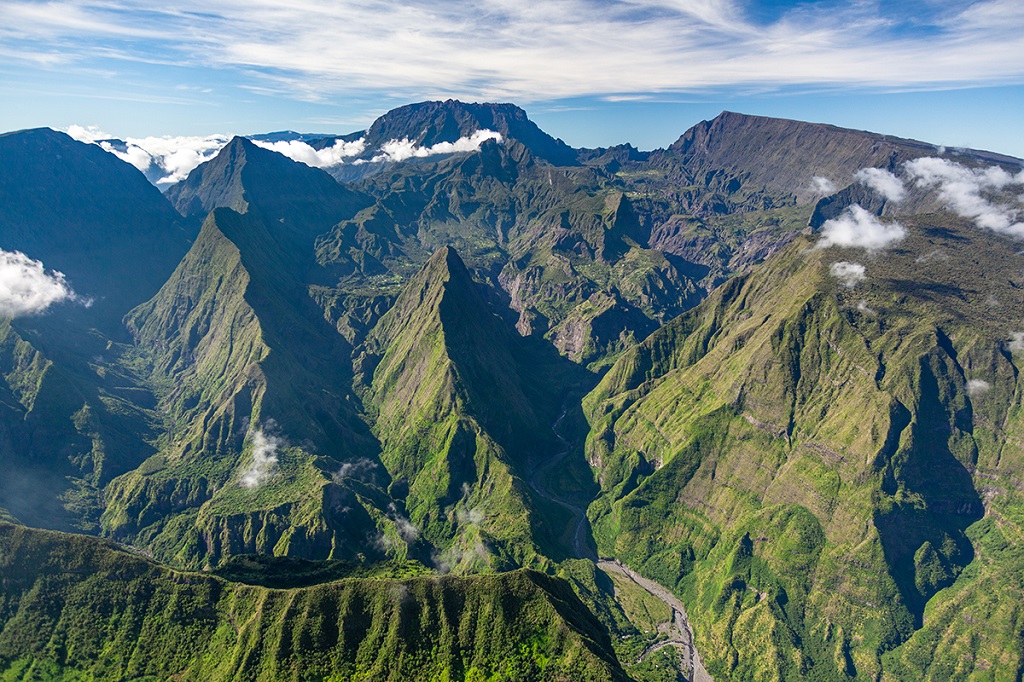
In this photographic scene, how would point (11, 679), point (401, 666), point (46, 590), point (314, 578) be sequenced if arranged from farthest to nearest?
point (314, 578) < point (46, 590) < point (11, 679) < point (401, 666)

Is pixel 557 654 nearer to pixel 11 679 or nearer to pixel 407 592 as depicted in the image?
pixel 407 592

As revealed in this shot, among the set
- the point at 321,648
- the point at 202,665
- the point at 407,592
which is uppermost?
the point at 407,592

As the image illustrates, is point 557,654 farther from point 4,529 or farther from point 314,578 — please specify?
point 4,529

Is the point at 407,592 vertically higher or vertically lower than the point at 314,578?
higher

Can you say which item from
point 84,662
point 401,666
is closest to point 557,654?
point 401,666

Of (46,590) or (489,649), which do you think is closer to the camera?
(489,649)

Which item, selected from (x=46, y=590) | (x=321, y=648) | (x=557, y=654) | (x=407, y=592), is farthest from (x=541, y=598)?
(x=46, y=590)

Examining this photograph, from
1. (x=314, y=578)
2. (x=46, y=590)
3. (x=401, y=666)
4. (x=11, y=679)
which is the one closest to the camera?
(x=401, y=666)
